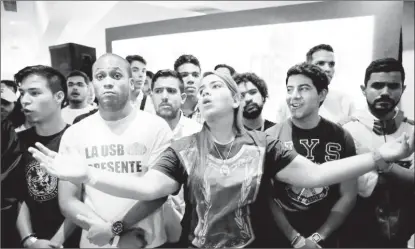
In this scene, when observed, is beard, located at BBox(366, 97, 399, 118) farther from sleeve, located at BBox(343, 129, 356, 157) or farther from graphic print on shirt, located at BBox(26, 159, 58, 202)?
graphic print on shirt, located at BBox(26, 159, 58, 202)

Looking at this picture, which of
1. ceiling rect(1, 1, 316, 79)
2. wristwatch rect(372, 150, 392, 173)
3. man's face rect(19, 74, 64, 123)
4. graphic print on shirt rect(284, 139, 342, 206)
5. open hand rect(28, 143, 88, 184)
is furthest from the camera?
ceiling rect(1, 1, 316, 79)

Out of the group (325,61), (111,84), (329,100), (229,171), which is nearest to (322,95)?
(329,100)

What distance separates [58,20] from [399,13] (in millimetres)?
2226

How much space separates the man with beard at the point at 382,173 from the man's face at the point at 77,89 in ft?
5.59

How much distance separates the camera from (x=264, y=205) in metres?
2.43

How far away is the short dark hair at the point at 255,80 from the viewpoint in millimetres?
2535

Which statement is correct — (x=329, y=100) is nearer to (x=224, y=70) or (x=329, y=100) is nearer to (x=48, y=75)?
(x=224, y=70)

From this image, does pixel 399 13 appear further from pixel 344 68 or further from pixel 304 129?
pixel 304 129

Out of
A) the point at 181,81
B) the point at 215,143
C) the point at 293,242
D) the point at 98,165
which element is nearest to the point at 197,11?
the point at 181,81

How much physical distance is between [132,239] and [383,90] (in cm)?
185

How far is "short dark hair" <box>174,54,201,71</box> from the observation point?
2.56 metres

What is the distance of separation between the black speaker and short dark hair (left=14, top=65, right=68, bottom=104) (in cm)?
5

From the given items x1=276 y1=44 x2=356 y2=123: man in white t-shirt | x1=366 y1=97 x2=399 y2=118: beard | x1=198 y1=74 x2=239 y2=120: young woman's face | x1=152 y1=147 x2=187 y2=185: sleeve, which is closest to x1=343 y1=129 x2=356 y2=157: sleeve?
x1=276 y1=44 x2=356 y2=123: man in white t-shirt

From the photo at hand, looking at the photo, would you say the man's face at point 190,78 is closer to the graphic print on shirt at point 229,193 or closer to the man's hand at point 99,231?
the graphic print on shirt at point 229,193
